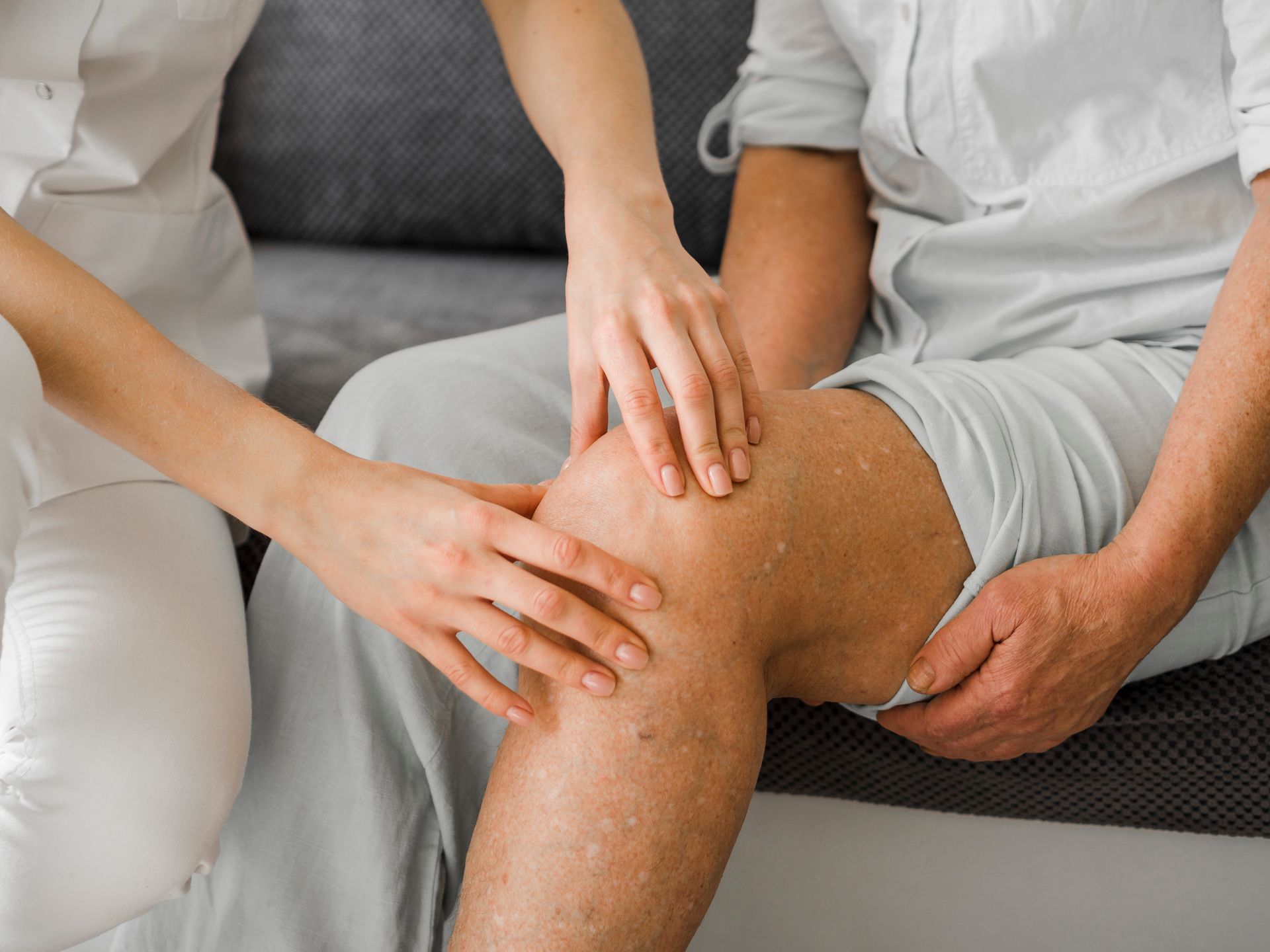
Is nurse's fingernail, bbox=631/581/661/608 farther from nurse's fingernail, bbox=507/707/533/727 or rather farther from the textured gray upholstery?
the textured gray upholstery

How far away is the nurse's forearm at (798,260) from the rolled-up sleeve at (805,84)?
0.08ft

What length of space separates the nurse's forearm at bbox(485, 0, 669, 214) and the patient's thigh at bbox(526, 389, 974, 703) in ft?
0.82

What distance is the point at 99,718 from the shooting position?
70 cm

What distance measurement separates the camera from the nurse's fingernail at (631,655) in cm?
62

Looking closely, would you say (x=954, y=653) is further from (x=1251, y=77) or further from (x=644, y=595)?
(x=1251, y=77)

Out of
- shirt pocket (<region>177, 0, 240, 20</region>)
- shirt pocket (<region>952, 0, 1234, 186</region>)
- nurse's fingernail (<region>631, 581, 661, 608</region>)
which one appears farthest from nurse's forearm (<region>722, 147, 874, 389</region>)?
shirt pocket (<region>177, 0, 240, 20</region>)

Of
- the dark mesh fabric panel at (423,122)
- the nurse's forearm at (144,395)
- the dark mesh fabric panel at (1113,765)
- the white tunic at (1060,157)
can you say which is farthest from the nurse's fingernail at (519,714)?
the dark mesh fabric panel at (423,122)

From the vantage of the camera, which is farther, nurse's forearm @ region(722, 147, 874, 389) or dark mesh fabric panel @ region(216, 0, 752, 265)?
dark mesh fabric panel @ region(216, 0, 752, 265)

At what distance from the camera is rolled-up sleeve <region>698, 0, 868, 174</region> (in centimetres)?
106

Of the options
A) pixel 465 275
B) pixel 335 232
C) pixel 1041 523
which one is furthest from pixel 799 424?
pixel 335 232

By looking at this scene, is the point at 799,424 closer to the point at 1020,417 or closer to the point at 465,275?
the point at 1020,417

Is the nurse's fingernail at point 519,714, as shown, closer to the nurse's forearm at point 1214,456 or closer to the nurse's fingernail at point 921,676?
the nurse's fingernail at point 921,676

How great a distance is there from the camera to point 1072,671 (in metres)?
0.72

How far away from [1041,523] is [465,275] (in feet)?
3.62
